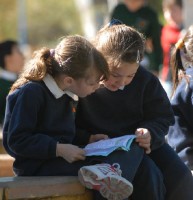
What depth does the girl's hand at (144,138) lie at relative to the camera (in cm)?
361

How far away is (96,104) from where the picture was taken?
3.84m

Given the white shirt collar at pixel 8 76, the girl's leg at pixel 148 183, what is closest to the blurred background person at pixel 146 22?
the white shirt collar at pixel 8 76

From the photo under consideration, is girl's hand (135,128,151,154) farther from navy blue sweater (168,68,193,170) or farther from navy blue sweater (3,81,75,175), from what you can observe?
navy blue sweater (168,68,193,170)

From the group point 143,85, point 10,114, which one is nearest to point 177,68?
point 143,85

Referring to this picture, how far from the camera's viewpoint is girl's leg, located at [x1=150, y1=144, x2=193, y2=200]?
3742mm

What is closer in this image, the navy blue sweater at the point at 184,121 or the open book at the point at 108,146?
the open book at the point at 108,146

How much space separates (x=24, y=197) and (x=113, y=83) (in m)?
0.80

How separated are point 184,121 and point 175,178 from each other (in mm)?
693

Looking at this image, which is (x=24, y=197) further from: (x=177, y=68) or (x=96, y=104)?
(x=177, y=68)

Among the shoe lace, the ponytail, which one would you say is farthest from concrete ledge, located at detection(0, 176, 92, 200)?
the ponytail

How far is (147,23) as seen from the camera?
7602mm

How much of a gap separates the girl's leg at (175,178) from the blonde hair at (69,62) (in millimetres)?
646

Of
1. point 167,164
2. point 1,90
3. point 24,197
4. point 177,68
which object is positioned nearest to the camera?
point 24,197

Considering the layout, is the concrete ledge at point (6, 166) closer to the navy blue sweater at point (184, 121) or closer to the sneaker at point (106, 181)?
the navy blue sweater at point (184, 121)
